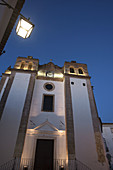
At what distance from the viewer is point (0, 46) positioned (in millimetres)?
5750

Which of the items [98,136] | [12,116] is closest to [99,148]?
[98,136]

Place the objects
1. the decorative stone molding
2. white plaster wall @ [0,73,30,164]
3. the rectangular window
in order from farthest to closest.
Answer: the rectangular window
the decorative stone molding
white plaster wall @ [0,73,30,164]

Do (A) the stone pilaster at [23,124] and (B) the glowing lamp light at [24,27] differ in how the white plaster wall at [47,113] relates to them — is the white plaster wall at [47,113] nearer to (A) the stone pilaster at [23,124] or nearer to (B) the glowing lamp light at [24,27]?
(A) the stone pilaster at [23,124]

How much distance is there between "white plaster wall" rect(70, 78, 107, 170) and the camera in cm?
945

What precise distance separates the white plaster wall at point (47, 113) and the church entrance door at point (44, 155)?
5.89 ft

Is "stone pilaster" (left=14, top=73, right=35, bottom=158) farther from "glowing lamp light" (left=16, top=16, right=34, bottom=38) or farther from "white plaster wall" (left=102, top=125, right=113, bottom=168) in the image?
"white plaster wall" (left=102, top=125, right=113, bottom=168)

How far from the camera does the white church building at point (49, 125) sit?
9.20 meters

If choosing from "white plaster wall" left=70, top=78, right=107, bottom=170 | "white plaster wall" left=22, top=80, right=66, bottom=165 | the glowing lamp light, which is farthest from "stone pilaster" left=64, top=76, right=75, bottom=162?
the glowing lamp light

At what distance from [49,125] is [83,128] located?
349 centimetres

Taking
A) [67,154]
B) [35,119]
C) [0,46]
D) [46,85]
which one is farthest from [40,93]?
[0,46]

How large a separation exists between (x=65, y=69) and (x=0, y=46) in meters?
11.9

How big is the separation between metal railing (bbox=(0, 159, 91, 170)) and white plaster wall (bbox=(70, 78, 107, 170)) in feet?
1.72

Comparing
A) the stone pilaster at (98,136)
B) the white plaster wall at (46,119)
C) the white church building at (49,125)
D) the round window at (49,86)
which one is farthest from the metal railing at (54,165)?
the round window at (49,86)

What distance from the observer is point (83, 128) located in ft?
36.3
